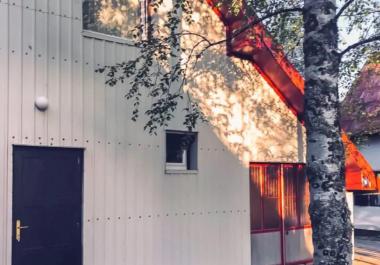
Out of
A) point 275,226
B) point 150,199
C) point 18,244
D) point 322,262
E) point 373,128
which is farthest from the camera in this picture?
point 373,128

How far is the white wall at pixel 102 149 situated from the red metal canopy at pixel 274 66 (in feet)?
6.08

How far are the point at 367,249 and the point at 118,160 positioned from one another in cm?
1139

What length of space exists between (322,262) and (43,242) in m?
3.76

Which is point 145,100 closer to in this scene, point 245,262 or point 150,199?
point 150,199

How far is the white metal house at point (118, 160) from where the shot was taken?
23.0ft

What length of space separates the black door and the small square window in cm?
186

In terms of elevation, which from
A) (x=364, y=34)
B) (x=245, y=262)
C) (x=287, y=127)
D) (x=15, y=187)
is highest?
(x=364, y=34)

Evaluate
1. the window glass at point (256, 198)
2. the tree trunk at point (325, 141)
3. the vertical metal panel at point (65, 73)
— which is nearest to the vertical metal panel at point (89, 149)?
the vertical metal panel at point (65, 73)

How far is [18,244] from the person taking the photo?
6.83 m

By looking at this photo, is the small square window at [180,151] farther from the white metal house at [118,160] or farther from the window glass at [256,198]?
the window glass at [256,198]

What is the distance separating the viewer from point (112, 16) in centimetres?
832

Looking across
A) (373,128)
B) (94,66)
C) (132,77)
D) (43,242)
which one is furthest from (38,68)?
(373,128)

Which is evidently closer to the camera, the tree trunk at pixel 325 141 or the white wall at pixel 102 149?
the tree trunk at pixel 325 141

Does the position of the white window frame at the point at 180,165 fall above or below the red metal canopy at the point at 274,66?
below
